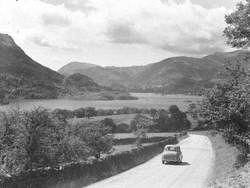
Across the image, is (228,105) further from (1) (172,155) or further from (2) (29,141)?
(2) (29,141)

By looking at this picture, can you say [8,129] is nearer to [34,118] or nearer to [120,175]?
[34,118]

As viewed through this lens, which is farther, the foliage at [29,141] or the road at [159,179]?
the road at [159,179]

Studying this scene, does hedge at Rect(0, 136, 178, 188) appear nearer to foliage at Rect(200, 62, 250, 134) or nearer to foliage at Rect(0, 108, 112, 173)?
foliage at Rect(0, 108, 112, 173)

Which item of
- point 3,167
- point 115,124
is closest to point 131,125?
Result: point 115,124

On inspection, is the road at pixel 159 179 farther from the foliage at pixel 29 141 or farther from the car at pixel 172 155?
the car at pixel 172 155

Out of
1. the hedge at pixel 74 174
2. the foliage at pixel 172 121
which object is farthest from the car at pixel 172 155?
the foliage at pixel 172 121

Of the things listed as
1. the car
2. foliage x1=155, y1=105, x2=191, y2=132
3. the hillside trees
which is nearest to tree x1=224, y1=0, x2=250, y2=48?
the hillside trees

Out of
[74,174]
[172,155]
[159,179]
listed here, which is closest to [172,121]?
[172,155]
